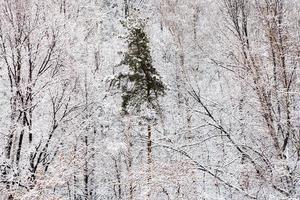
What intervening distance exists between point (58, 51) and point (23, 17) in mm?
1869

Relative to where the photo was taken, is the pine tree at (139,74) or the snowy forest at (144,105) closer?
the snowy forest at (144,105)

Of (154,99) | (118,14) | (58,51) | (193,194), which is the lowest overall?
(193,194)

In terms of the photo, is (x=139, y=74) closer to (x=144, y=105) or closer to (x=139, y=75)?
(x=139, y=75)

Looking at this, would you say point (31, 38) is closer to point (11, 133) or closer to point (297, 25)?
point (11, 133)

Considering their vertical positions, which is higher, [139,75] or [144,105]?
[139,75]

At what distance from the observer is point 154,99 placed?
912 inches

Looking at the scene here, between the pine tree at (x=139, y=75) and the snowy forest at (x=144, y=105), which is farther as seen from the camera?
the pine tree at (x=139, y=75)

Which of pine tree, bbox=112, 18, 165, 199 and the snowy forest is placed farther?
pine tree, bbox=112, 18, 165, 199

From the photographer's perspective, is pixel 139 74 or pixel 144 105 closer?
pixel 144 105

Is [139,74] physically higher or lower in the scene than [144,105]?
higher

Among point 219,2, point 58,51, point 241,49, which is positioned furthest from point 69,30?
point 241,49

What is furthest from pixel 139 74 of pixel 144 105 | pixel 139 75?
pixel 144 105

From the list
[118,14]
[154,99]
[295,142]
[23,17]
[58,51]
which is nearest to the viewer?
[295,142]

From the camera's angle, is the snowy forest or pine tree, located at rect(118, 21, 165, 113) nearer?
the snowy forest
